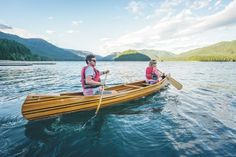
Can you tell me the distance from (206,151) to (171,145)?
45.9 inches

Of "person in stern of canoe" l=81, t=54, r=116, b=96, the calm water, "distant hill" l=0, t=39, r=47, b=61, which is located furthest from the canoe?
"distant hill" l=0, t=39, r=47, b=61

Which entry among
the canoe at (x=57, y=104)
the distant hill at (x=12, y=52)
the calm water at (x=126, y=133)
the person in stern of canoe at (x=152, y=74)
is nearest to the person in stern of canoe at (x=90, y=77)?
the canoe at (x=57, y=104)

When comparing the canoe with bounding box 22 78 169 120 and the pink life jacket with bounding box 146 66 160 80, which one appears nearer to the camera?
the canoe with bounding box 22 78 169 120

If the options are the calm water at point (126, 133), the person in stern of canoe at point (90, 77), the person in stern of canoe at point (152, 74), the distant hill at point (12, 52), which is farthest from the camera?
the distant hill at point (12, 52)

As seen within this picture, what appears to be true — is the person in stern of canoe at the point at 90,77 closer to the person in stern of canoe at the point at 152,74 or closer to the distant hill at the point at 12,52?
the person in stern of canoe at the point at 152,74

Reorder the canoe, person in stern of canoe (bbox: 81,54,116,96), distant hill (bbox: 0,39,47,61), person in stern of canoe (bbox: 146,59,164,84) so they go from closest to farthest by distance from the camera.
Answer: the canoe < person in stern of canoe (bbox: 81,54,116,96) < person in stern of canoe (bbox: 146,59,164,84) < distant hill (bbox: 0,39,47,61)

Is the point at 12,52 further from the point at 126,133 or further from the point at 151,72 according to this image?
the point at 126,133

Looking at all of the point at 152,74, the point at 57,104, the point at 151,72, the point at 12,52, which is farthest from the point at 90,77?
the point at 12,52

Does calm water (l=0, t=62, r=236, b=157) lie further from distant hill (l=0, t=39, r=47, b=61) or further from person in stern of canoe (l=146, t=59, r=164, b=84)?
distant hill (l=0, t=39, r=47, b=61)

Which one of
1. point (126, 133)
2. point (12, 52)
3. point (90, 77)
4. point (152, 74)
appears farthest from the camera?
point (12, 52)

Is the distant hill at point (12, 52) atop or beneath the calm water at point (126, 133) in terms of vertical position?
atop

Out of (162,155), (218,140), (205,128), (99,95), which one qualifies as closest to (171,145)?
(162,155)

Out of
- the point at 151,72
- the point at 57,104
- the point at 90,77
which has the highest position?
the point at 90,77

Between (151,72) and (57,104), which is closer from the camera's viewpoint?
(57,104)
